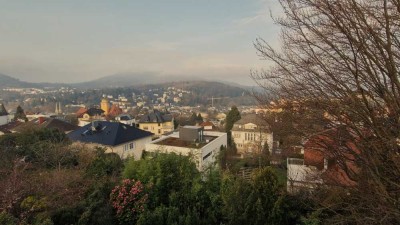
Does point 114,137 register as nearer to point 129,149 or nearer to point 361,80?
point 129,149

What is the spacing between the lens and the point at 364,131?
3869 mm

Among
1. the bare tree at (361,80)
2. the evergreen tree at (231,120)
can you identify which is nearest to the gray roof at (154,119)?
the evergreen tree at (231,120)

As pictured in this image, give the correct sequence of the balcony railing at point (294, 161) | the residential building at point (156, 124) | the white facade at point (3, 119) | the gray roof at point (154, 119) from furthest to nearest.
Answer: the white facade at point (3, 119), the gray roof at point (154, 119), the residential building at point (156, 124), the balcony railing at point (294, 161)

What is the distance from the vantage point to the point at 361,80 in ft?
12.0

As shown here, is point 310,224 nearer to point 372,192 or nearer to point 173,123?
point 372,192

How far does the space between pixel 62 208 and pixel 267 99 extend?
5383 mm

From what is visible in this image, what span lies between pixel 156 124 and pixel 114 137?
25720 mm

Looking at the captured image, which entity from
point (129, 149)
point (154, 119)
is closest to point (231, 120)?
point (154, 119)

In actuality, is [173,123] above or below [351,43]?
below

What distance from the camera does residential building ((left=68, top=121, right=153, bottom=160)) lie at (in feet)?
66.4

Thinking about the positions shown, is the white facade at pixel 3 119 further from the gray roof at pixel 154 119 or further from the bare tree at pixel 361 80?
the bare tree at pixel 361 80

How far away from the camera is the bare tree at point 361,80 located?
3271mm

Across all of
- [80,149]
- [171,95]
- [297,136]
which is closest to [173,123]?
[80,149]

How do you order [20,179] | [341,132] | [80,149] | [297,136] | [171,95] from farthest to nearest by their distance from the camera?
[171,95]
[80,149]
[20,179]
[297,136]
[341,132]
